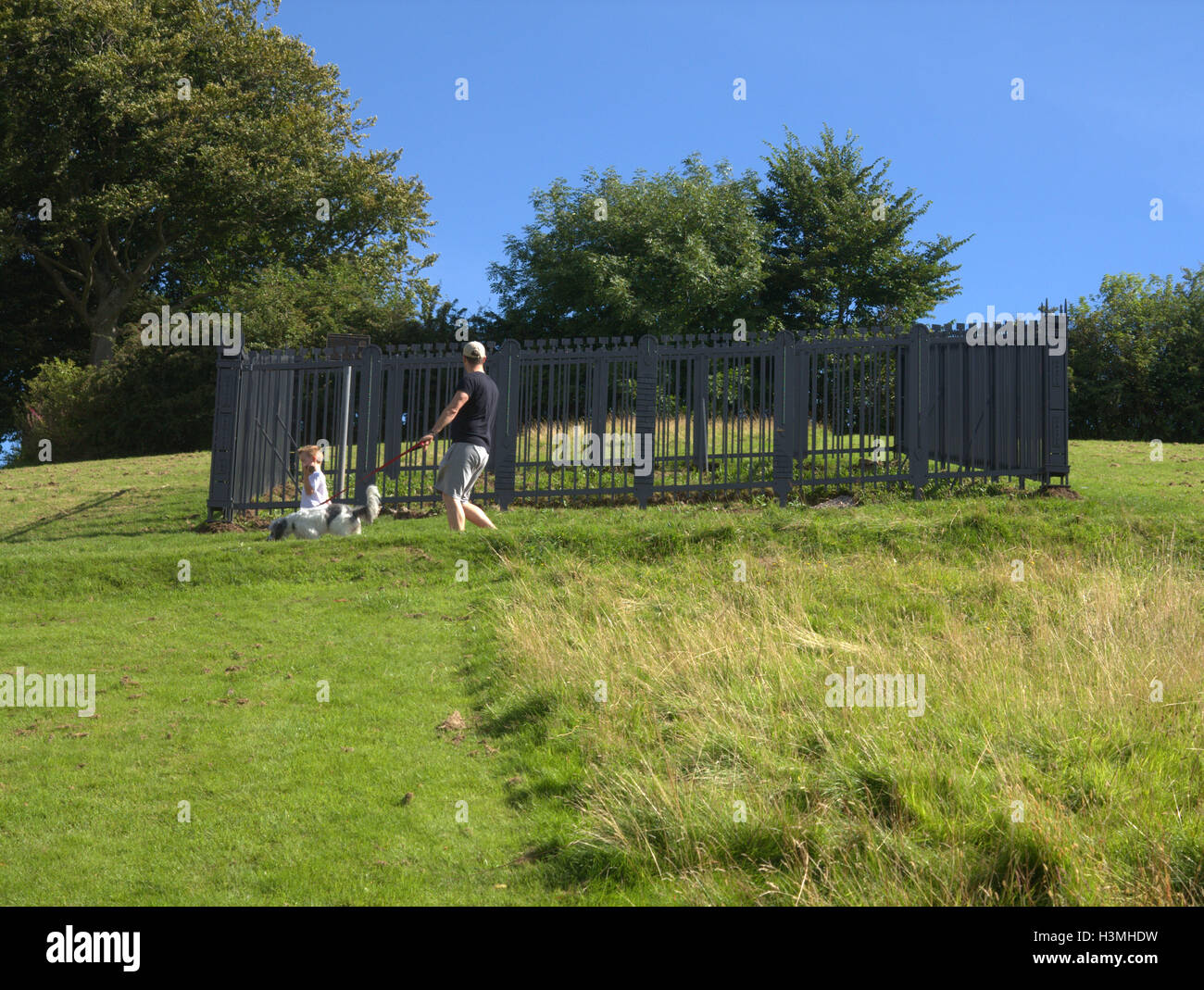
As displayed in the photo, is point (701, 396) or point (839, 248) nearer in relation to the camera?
point (701, 396)

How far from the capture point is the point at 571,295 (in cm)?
3347

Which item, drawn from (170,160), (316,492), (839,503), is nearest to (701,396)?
(839,503)

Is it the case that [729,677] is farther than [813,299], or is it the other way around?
[813,299]

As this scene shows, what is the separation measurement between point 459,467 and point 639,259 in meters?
22.2

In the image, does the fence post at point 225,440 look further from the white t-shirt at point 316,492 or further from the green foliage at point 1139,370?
the green foliage at point 1139,370

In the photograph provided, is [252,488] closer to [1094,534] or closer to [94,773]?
[94,773]

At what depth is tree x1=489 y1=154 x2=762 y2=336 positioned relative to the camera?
3186cm

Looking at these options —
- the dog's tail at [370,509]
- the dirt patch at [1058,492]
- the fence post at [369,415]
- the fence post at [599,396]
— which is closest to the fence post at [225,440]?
the fence post at [369,415]

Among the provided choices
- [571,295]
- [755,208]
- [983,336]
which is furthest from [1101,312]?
[983,336]

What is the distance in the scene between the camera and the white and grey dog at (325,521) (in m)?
13.1

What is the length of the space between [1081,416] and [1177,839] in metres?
34.7

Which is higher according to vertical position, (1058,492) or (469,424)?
(469,424)

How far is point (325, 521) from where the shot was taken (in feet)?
43.1

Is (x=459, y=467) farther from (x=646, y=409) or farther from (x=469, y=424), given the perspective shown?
(x=646, y=409)
